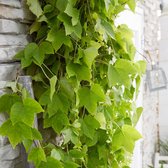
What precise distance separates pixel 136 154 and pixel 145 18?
131 centimetres

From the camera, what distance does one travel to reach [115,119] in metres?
1.28

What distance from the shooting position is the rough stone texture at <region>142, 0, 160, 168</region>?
122 inches

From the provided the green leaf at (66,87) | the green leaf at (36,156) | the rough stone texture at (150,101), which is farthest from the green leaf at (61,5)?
the rough stone texture at (150,101)

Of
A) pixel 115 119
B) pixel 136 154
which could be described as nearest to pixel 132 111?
pixel 115 119

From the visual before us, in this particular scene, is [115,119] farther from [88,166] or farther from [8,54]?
[8,54]

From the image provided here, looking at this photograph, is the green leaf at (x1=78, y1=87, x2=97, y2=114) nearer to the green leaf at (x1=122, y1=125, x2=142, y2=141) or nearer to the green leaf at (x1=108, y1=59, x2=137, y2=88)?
the green leaf at (x1=108, y1=59, x2=137, y2=88)

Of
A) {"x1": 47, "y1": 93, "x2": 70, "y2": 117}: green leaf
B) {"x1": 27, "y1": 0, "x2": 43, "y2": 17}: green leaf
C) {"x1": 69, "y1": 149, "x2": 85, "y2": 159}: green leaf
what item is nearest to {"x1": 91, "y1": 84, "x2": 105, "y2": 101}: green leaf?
{"x1": 47, "y1": 93, "x2": 70, "y2": 117}: green leaf

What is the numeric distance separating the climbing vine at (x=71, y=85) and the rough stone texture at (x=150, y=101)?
1.91 meters

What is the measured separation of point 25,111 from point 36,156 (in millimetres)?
163

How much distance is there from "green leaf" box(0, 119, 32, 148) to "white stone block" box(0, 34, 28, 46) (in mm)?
254

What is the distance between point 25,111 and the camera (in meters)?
0.90

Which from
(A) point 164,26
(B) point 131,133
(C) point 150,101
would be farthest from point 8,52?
(A) point 164,26

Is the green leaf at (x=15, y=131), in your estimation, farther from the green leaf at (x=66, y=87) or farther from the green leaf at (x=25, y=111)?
the green leaf at (x=66, y=87)

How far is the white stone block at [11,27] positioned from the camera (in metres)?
0.98
